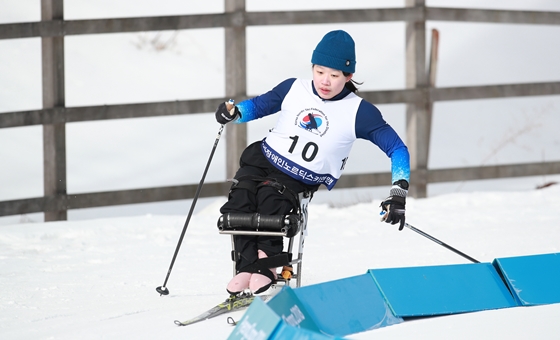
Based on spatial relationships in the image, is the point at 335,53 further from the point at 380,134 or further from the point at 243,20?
the point at 243,20

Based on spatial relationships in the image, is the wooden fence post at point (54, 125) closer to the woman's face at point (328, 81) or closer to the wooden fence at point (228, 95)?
the wooden fence at point (228, 95)

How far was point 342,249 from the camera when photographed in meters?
4.31

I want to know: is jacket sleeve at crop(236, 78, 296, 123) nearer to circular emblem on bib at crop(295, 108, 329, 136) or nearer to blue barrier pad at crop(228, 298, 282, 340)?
circular emblem on bib at crop(295, 108, 329, 136)

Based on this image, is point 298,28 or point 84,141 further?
point 298,28

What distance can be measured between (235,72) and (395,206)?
275 cm

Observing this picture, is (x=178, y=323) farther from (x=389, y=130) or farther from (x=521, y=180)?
(x=521, y=180)

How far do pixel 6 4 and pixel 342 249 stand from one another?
9123mm

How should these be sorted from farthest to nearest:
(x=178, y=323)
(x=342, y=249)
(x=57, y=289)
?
(x=342, y=249)
(x=57, y=289)
(x=178, y=323)

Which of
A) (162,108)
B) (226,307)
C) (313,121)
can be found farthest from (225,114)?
(162,108)

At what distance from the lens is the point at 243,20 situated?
17.8 feet

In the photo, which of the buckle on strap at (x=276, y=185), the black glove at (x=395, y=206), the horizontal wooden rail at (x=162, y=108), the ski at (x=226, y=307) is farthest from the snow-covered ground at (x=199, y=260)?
→ the horizontal wooden rail at (x=162, y=108)

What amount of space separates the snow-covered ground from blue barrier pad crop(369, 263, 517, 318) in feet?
0.26

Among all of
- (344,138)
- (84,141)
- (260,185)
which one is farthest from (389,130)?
(84,141)

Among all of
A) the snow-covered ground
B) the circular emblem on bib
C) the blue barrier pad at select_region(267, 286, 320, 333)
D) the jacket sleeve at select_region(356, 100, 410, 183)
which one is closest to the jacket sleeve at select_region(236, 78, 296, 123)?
the circular emblem on bib
